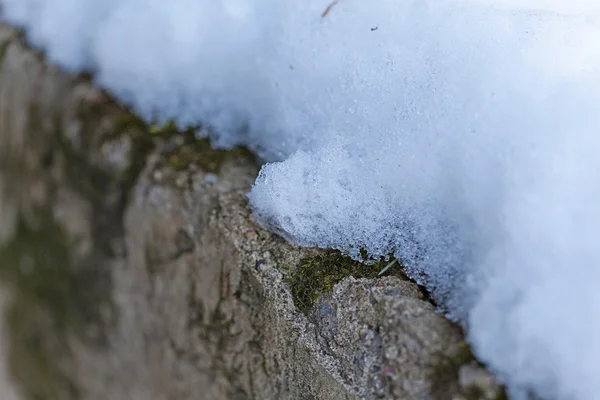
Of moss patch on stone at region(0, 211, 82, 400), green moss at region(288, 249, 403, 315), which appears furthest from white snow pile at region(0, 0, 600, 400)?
moss patch on stone at region(0, 211, 82, 400)

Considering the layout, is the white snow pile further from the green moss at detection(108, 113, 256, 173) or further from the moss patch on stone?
the moss patch on stone

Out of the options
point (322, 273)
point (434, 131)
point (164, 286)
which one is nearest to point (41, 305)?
point (164, 286)

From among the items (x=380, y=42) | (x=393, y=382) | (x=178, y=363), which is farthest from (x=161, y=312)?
(x=380, y=42)

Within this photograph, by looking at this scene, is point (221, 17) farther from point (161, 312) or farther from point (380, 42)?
point (161, 312)

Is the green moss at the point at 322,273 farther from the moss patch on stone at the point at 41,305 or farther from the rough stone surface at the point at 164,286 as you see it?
the moss patch on stone at the point at 41,305

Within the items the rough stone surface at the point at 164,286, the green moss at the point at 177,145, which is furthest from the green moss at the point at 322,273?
the green moss at the point at 177,145

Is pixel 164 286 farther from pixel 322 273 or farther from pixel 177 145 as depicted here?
pixel 322 273
